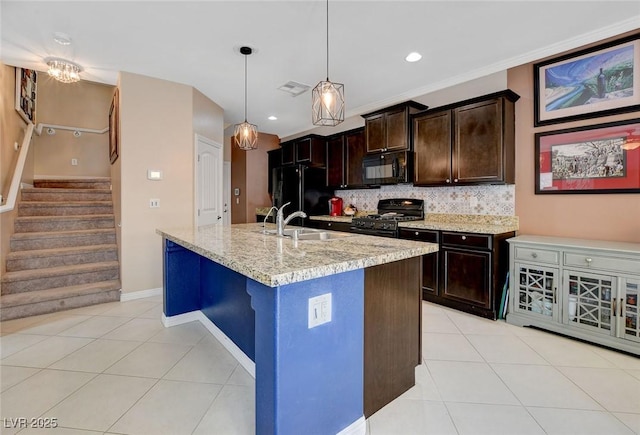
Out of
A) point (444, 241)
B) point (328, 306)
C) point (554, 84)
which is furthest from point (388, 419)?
point (554, 84)

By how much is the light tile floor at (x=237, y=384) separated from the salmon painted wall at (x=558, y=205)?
1.01 m

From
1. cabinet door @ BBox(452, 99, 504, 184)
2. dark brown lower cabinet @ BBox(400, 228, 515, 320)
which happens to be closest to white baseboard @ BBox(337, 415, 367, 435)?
dark brown lower cabinet @ BBox(400, 228, 515, 320)

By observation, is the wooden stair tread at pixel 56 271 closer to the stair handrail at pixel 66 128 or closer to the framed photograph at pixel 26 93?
the framed photograph at pixel 26 93

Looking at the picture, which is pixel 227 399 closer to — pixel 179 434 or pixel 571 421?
pixel 179 434

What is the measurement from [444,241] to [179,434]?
2.78 metres

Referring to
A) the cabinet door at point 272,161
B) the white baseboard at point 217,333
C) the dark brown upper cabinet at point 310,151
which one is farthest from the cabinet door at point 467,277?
the cabinet door at point 272,161

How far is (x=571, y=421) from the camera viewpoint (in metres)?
1.56

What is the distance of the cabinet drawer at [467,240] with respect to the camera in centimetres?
289

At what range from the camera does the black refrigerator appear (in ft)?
17.0

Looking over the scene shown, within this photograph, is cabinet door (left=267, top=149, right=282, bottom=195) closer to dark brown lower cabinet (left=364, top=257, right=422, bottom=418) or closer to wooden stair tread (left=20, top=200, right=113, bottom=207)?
wooden stair tread (left=20, top=200, right=113, bottom=207)

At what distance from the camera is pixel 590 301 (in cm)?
238

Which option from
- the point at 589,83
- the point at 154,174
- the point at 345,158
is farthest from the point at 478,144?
the point at 154,174

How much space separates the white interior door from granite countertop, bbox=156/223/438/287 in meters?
2.32

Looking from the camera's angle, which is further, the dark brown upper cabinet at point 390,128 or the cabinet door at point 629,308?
the dark brown upper cabinet at point 390,128
